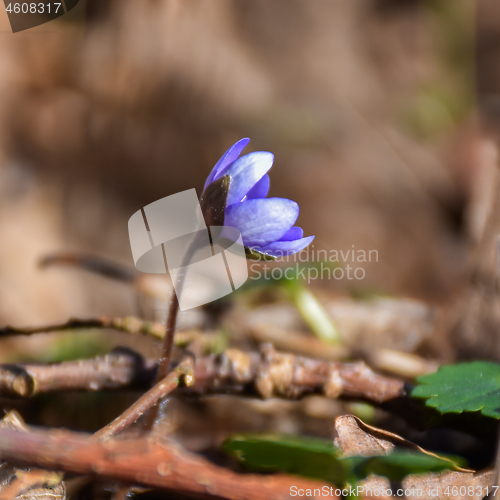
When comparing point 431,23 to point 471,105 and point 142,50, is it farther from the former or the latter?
point 142,50

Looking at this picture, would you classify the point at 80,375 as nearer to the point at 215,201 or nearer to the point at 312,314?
the point at 215,201

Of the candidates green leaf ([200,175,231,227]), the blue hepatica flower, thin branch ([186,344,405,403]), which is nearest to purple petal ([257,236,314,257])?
the blue hepatica flower

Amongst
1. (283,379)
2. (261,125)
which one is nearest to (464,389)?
(283,379)

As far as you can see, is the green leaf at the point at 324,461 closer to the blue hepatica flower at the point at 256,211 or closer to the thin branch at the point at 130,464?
the thin branch at the point at 130,464

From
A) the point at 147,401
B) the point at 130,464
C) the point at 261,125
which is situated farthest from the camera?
the point at 261,125

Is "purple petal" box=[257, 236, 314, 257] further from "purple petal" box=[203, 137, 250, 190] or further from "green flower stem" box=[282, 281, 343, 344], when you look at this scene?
"green flower stem" box=[282, 281, 343, 344]

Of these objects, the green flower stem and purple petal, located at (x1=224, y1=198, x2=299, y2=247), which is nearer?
purple petal, located at (x1=224, y1=198, x2=299, y2=247)

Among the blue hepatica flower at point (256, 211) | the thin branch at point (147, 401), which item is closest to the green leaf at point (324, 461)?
the thin branch at point (147, 401)

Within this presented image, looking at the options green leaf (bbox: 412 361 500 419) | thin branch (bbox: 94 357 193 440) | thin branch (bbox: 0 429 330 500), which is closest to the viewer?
thin branch (bbox: 0 429 330 500)
